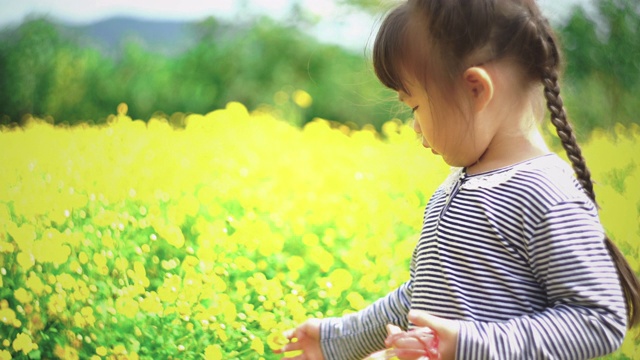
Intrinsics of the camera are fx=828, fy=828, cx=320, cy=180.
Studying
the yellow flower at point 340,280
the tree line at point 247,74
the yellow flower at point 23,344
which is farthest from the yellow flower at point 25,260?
the yellow flower at point 340,280

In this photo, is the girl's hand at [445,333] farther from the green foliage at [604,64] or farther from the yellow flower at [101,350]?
the green foliage at [604,64]

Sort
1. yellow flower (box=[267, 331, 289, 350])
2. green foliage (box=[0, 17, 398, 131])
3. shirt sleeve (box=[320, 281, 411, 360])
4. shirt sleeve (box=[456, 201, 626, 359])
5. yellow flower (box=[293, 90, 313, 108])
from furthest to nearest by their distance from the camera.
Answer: yellow flower (box=[293, 90, 313, 108]), green foliage (box=[0, 17, 398, 131]), yellow flower (box=[267, 331, 289, 350]), shirt sleeve (box=[320, 281, 411, 360]), shirt sleeve (box=[456, 201, 626, 359])

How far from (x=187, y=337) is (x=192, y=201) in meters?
0.30

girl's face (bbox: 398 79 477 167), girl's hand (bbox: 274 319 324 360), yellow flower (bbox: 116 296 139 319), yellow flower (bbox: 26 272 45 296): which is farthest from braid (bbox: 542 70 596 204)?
yellow flower (bbox: 26 272 45 296)

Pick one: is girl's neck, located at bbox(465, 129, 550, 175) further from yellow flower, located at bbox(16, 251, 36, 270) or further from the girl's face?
yellow flower, located at bbox(16, 251, 36, 270)

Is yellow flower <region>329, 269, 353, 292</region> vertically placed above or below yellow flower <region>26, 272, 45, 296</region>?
above

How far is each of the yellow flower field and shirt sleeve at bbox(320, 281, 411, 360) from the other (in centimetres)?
19

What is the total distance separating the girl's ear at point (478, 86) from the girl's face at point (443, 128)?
1.2 inches

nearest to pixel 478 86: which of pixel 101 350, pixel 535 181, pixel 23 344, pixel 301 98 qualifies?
pixel 535 181

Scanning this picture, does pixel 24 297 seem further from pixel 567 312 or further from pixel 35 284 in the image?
pixel 567 312

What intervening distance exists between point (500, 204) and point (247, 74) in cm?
87

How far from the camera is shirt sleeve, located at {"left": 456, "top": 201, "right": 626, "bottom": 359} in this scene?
1079 mm

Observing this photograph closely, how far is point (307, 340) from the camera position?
1489 millimetres

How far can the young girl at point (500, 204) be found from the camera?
1.09 m
